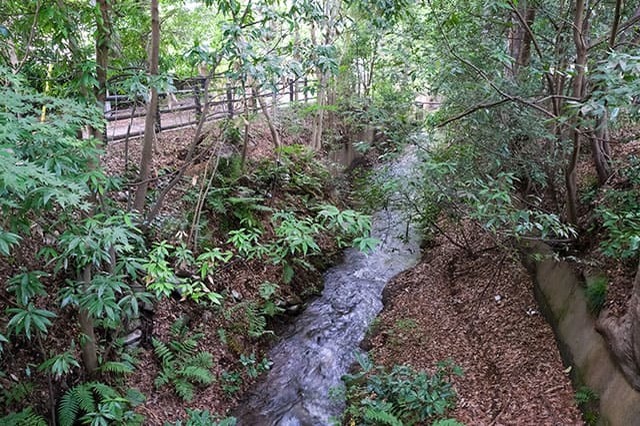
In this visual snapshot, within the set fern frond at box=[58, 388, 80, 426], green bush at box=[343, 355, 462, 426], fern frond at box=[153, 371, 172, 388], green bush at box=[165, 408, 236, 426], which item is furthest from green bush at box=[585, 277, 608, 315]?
fern frond at box=[58, 388, 80, 426]

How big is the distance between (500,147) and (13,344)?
6196 mm

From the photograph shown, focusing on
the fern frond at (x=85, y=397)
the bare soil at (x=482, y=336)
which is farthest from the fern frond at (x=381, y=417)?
the fern frond at (x=85, y=397)

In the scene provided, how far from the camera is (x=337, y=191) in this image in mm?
10609

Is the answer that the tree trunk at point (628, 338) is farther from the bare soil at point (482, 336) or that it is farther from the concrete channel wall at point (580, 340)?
the bare soil at point (482, 336)

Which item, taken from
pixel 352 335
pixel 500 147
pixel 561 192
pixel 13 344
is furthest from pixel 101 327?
pixel 561 192

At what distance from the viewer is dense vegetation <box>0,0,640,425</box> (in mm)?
3137

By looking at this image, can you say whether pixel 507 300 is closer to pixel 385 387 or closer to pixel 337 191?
pixel 385 387

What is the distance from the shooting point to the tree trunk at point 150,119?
459cm

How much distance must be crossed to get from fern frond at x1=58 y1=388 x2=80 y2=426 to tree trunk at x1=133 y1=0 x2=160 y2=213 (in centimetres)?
221

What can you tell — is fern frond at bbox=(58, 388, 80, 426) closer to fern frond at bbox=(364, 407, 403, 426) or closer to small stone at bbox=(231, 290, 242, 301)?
small stone at bbox=(231, 290, 242, 301)

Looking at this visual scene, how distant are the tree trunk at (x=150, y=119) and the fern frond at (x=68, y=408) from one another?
221 centimetres

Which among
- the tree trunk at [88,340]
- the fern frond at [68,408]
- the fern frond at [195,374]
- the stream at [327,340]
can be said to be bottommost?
the stream at [327,340]

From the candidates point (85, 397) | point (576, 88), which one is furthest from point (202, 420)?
point (576, 88)

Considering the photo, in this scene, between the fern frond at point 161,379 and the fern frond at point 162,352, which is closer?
the fern frond at point 161,379
